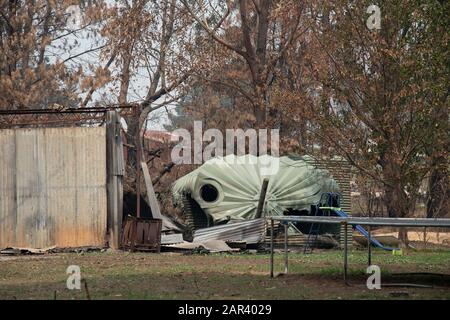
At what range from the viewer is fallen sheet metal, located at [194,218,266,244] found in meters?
22.7

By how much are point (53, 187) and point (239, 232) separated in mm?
4471

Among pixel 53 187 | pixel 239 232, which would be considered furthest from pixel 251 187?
pixel 53 187

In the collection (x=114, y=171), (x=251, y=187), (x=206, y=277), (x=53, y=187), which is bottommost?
(x=206, y=277)

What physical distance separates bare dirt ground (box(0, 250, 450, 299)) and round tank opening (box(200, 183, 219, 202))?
599 centimetres

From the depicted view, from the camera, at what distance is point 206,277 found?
47.0ft

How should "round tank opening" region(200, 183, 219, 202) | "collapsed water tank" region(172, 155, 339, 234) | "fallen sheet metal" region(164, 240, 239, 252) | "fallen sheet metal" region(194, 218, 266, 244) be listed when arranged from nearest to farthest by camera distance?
1. "fallen sheet metal" region(164, 240, 239, 252)
2. "fallen sheet metal" region(194, 218, 266, 244)
3. "collapsed water tank" region(172, 155, 339, 234)
4. "round tank opening" region(200, 183, 219, 202)

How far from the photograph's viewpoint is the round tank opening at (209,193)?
26.6m

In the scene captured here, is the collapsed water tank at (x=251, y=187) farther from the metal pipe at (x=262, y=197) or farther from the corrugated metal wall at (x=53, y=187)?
the corrugated metal wall at (x=53, y=187)

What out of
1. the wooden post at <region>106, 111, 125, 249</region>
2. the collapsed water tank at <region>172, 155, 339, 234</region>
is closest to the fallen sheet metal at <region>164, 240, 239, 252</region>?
the wooden post at <region>106, 111, 125, 249</region>

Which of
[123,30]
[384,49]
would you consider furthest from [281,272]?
[123,30]

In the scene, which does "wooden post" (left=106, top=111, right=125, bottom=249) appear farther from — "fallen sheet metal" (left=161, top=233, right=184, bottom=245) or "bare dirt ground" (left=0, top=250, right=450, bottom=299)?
"bare dirt ground" (left=0, top=250, right=450, bottom=299)

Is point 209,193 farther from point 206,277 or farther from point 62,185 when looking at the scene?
point 206,277

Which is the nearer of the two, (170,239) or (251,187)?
(170,239)

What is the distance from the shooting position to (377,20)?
78.3 feet
